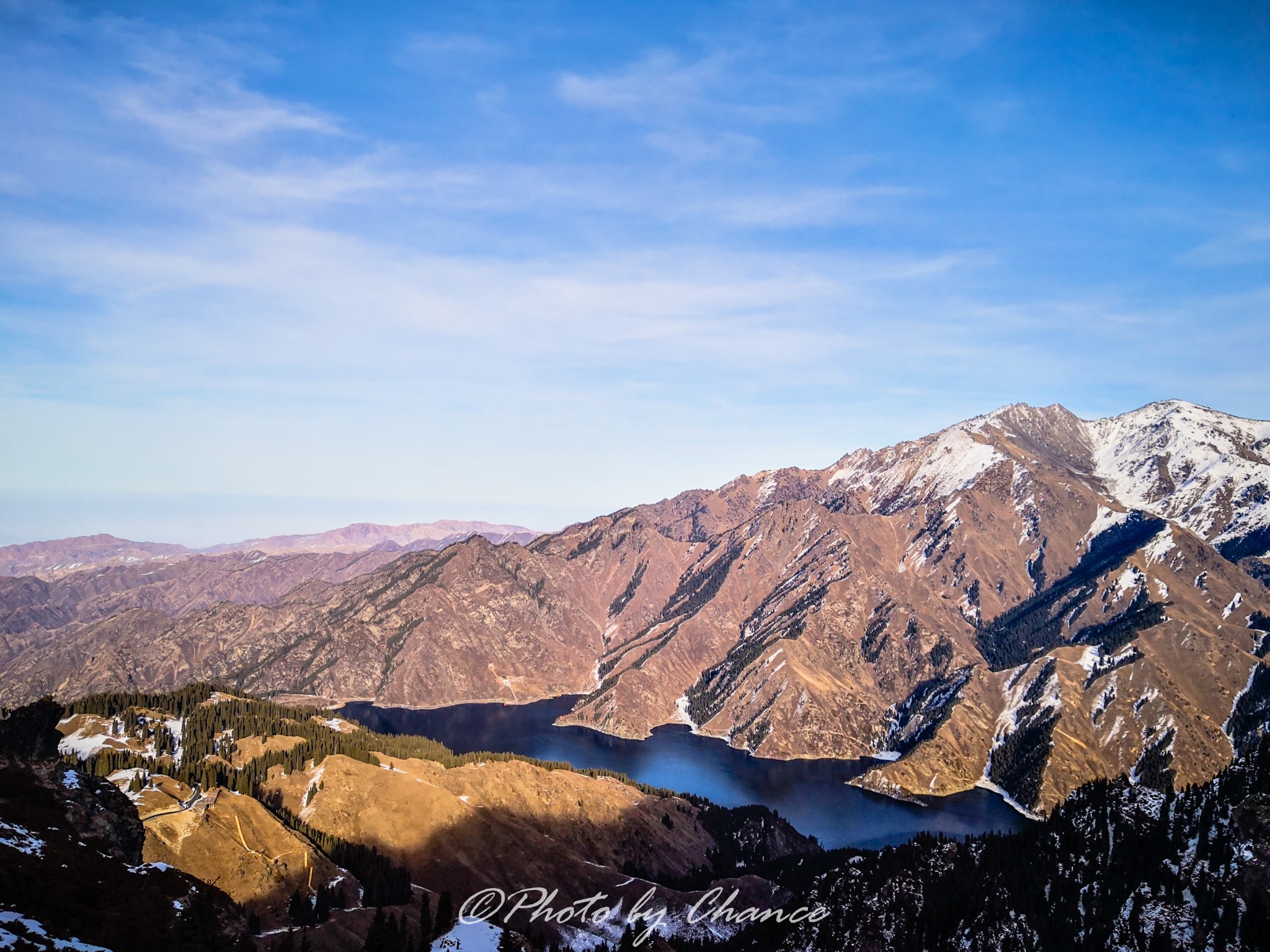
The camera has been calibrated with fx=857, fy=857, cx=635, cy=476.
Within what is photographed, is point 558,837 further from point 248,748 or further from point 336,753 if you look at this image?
point 248,748

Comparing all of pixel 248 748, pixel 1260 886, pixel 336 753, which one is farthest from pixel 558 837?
pixel 1260 886

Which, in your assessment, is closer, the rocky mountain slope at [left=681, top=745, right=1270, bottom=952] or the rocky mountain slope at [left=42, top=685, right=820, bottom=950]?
the rocky mountain slope at [left=42, top=685, right=820, bottom=950]

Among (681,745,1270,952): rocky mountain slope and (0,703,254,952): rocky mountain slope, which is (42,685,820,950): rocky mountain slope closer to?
(0,703,254,952): rocky mountain slope

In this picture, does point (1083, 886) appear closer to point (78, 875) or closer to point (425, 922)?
point (425, 922)

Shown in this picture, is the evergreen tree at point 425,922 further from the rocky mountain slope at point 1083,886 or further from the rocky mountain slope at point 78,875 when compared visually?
the rocky mountain slope at point 1083,886

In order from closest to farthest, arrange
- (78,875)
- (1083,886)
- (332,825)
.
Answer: (78,875) < (1083,886) < (332,825)

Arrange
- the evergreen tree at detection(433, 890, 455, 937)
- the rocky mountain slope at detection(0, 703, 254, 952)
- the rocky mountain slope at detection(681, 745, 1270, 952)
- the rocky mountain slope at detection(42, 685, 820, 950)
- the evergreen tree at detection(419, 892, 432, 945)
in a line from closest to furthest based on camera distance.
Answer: the rocky mountain slope at detection(0, 703, 254, 952)
the rocky mountain slope at detection(42, 685, 820, 950)
the evergreen tree at detection(419, 892, 432, 945)
the rocky mountain slope at detection(681, 745, 1270, 952)
the evergreen tree at detection(433, 890, 455, 937)

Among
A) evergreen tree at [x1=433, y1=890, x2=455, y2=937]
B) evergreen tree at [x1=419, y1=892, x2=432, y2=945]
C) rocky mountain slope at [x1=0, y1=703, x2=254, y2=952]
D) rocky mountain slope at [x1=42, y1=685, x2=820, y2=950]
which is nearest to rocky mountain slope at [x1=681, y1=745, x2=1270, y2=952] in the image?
rocky mountain slope at [x1=42, y1=685, x2=820, y2=950]

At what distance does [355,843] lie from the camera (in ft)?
515

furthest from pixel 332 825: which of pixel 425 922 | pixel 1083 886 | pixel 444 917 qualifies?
pixel 1083 886

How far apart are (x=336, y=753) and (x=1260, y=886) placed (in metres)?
167

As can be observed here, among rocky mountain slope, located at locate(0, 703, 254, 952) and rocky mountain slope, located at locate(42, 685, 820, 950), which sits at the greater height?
rocky mountain slope, located at locate(0, 703, 254, 952)

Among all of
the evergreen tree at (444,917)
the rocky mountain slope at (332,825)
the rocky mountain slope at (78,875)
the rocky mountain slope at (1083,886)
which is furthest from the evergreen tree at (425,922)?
the rocky mountain slope at (1083,886)

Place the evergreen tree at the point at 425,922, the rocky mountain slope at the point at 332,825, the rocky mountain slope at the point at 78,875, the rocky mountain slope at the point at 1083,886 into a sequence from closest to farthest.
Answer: the rocky mountain slope at the point at 78,875, the rocky mountain slope at the point at 332,825, the evergreen tree at the point at 425,922, the rocky mountain slope at the point at 1083,886
